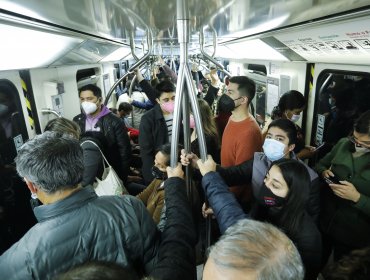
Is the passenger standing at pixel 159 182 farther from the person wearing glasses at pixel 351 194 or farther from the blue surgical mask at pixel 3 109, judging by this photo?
the blue surgical mask at pixel 3 109

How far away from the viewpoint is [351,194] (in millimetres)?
1685

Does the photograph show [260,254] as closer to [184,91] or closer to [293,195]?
[184,91]

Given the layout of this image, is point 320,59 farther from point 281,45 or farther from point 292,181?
point 292,181

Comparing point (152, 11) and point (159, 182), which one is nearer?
point (152, 11)

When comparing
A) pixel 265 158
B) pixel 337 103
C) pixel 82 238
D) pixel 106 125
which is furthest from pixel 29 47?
pixel 337 103

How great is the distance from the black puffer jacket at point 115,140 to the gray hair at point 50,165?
1.37m

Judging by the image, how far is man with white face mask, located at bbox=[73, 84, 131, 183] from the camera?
8.31ft

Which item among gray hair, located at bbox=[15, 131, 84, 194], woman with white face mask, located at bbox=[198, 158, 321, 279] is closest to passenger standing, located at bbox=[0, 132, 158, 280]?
gray hair, located at bbox=[15, 131, 84, 194]

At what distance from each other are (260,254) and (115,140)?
2091 millimetres

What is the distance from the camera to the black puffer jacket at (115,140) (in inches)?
99.9

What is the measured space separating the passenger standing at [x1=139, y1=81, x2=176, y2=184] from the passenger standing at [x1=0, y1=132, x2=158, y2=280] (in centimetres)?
135

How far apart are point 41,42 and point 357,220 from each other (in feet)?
8.23

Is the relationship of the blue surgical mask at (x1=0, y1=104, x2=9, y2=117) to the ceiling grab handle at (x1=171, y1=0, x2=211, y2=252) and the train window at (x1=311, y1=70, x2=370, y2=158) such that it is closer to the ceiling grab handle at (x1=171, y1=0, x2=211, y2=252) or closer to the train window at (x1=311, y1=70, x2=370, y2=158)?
the ceiling grab handle at (x1=171, y1=0, x2=211, y2=252)

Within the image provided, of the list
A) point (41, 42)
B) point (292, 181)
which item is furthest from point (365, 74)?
point (41, 42)
